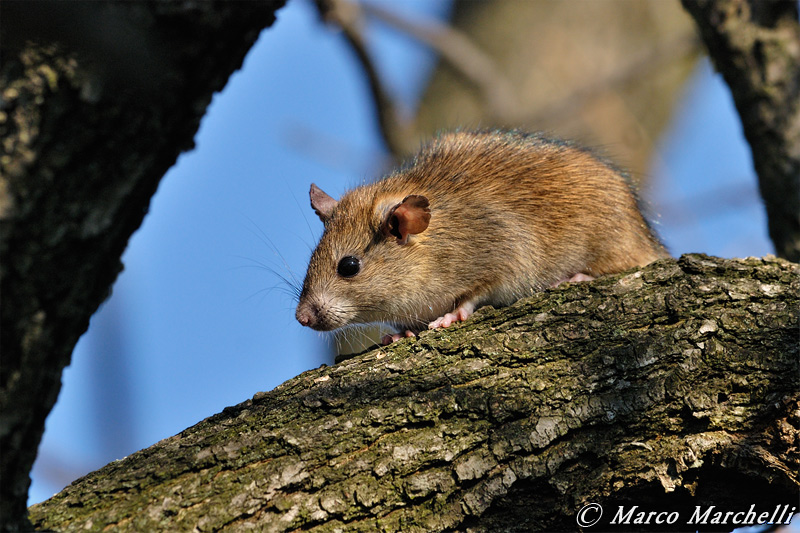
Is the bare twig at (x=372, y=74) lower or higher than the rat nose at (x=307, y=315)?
higher

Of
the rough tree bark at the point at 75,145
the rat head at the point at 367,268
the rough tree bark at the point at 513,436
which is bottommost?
the rough tree bark at the point at 513,436

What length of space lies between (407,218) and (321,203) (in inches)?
43.1

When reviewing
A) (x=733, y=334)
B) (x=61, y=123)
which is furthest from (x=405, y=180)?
(x=61, y=123)

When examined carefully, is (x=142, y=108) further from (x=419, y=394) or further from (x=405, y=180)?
(x=405, y=180)

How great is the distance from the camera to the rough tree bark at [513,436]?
3467 millimetres

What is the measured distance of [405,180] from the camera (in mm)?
6727

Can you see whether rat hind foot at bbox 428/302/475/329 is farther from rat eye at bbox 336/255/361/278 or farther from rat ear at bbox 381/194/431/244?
rat eye at bbox 336/255/361/278

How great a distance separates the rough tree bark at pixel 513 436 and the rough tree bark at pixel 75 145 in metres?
0.86

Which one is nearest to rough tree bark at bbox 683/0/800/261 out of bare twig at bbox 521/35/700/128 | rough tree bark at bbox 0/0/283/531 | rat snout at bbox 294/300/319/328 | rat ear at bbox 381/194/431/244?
rat ear at bbox 381/194/431/244

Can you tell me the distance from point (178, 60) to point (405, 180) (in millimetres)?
4264

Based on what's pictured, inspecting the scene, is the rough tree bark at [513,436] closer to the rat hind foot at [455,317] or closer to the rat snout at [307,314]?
the rat hind foot at [455,317]

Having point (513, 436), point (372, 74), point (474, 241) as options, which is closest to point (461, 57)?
point (372, 74)

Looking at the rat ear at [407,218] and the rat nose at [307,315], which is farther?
the rat nose at [307,315]

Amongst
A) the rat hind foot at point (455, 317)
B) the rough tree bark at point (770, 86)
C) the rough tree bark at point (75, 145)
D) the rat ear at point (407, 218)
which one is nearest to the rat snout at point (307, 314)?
the rat ear at point (407, 218)
